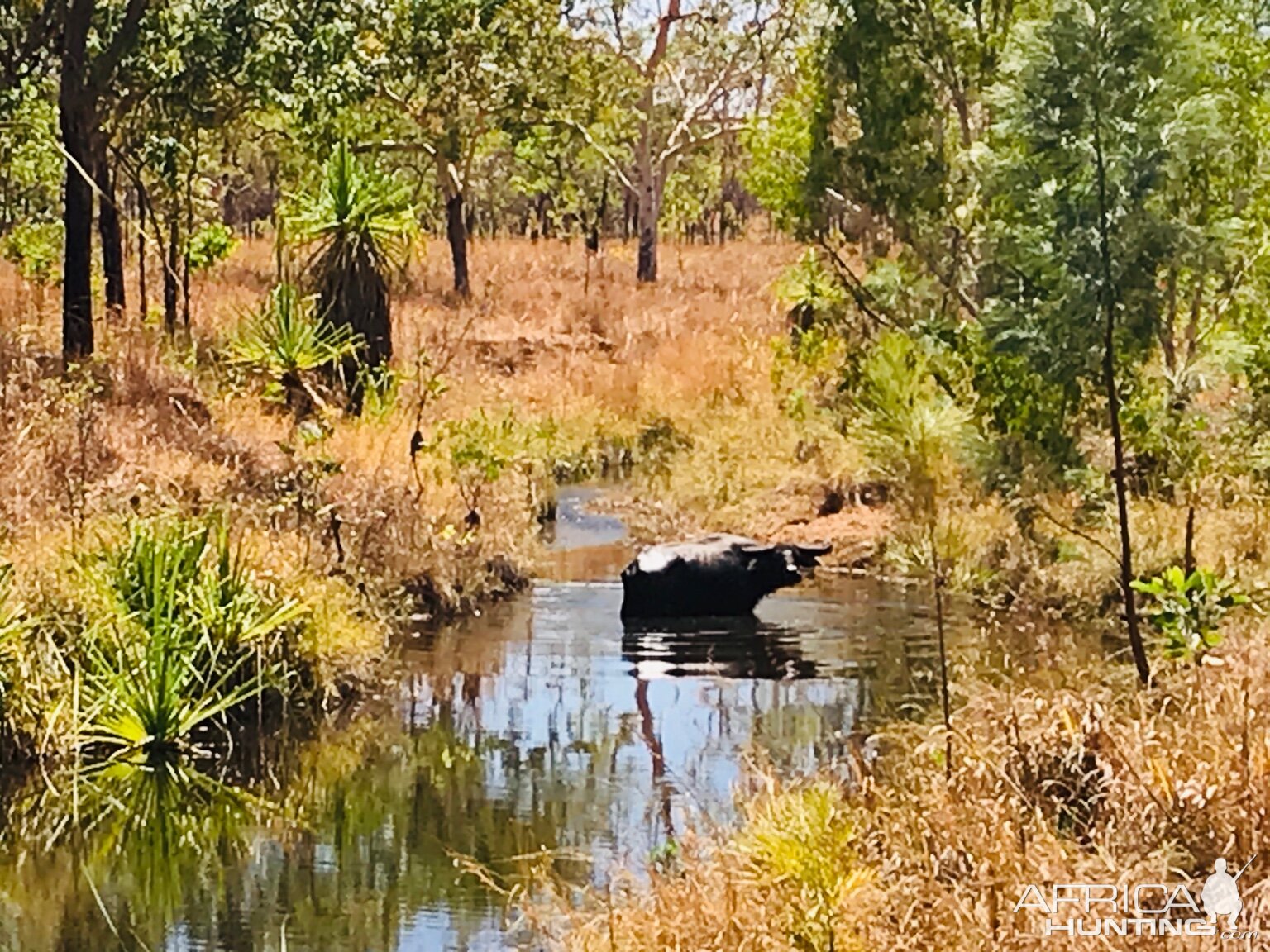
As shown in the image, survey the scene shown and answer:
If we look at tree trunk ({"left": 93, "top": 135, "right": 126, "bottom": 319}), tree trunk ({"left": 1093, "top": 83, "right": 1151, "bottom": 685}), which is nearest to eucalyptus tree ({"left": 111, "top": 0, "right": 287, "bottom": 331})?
tree trunk ({"left": 93, "top": 135, "right": 126, "bottom": 319})

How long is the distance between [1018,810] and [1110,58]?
128 inches

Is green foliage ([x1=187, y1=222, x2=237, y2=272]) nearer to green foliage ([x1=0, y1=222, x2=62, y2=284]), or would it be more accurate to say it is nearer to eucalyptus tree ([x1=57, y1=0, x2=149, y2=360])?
green foliage ([x1=0, y1=222, x2=62, y2=284])

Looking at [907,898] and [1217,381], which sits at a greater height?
[1217,381]

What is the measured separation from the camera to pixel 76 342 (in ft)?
48.2

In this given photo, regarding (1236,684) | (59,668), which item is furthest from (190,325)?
(1236,684)

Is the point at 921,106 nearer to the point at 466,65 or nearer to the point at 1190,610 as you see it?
the point at 1190,610

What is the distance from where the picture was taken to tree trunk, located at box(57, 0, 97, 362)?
556 inches

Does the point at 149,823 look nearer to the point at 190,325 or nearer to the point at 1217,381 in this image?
the point at 1217,381

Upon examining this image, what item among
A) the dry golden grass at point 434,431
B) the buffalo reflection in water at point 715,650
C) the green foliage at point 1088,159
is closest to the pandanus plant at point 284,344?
the dry golden grass at point 434,431

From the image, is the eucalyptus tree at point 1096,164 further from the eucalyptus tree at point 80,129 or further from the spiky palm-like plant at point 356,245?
the eucalyptus tree at point 80,129

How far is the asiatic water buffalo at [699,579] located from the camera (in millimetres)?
11867

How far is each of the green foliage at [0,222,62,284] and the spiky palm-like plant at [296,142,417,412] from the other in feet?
20.6

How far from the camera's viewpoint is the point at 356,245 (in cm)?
1527
